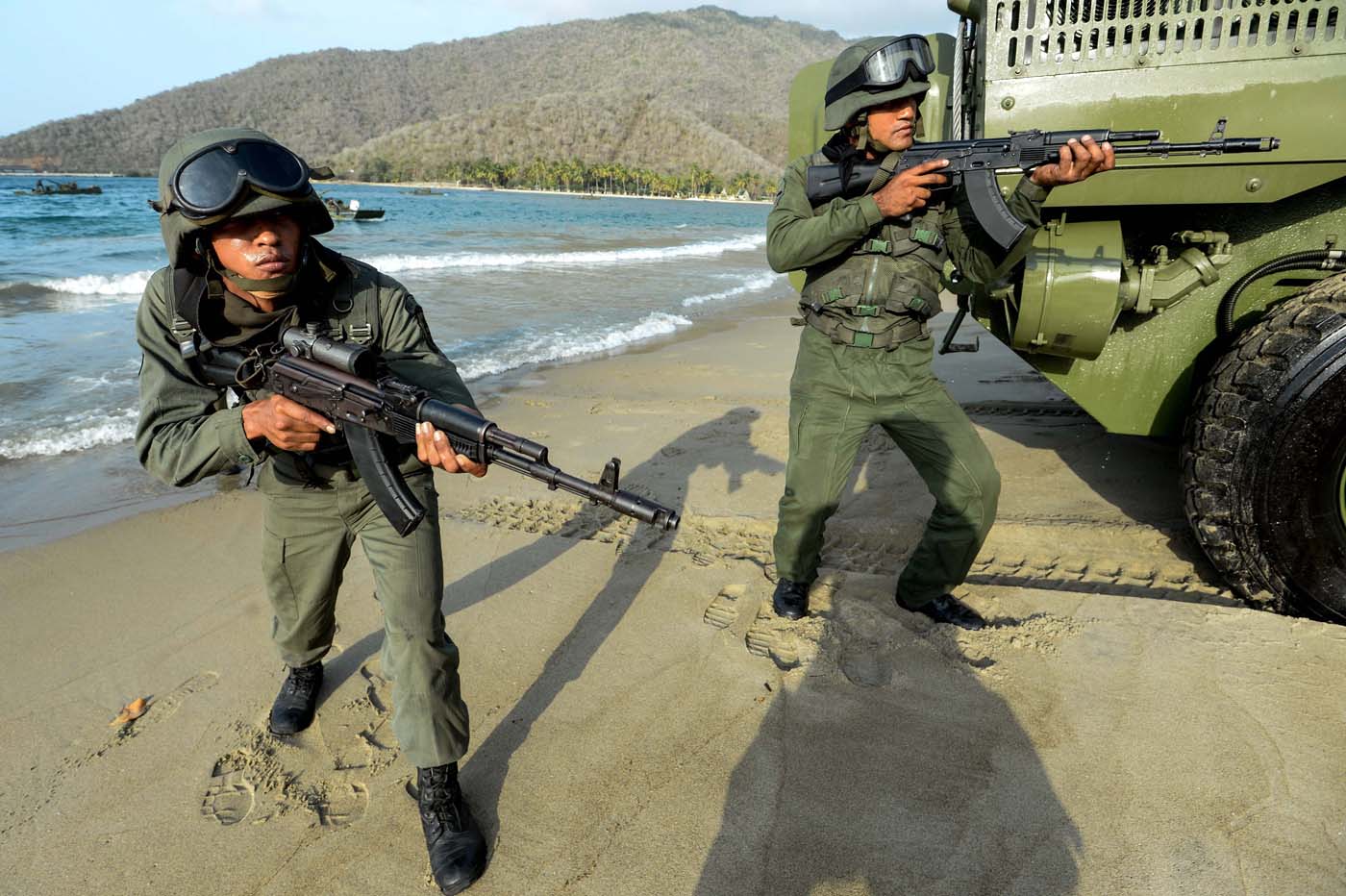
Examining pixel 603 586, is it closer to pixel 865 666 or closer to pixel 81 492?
pixel 865 666

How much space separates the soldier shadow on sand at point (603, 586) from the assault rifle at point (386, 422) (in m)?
0.93

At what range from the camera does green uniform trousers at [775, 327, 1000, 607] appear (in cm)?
300

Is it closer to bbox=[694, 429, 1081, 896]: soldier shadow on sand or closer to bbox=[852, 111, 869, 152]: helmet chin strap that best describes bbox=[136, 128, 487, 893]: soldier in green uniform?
bbox=[694, 429, 1081, 896]: soldier shadow on sand

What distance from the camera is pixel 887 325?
9.88 feet

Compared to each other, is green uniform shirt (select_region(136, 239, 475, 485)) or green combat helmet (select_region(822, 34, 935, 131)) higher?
green combat helmet (select_region(822, 34, 935, 131))

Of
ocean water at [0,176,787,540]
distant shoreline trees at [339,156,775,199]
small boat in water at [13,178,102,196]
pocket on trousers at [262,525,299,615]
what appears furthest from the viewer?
distant shoreline trees at [339,156,775,199]

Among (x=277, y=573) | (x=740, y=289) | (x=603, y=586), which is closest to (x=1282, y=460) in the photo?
(x=603, y=586)

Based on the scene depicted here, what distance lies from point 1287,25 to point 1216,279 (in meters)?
0.97

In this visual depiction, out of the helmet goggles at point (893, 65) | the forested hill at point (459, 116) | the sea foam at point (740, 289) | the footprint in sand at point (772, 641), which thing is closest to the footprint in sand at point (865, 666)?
the footprint in sand at point (772, 641)

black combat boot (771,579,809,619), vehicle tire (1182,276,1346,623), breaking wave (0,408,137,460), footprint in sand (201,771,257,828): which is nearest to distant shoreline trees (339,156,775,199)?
breaking wave (0,408,137,460)

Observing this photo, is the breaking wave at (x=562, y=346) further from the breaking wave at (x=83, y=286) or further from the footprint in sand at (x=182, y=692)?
the breaking wave at (x=83, y=286)

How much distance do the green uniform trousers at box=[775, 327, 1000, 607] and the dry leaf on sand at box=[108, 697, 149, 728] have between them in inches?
100

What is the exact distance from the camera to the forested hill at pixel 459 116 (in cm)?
12750

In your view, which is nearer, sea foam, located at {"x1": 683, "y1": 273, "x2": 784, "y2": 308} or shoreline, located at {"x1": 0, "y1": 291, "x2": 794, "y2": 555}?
shoreline, located at {"x1": 0, "y1": 291, "x2": 794, "y2": 555}
